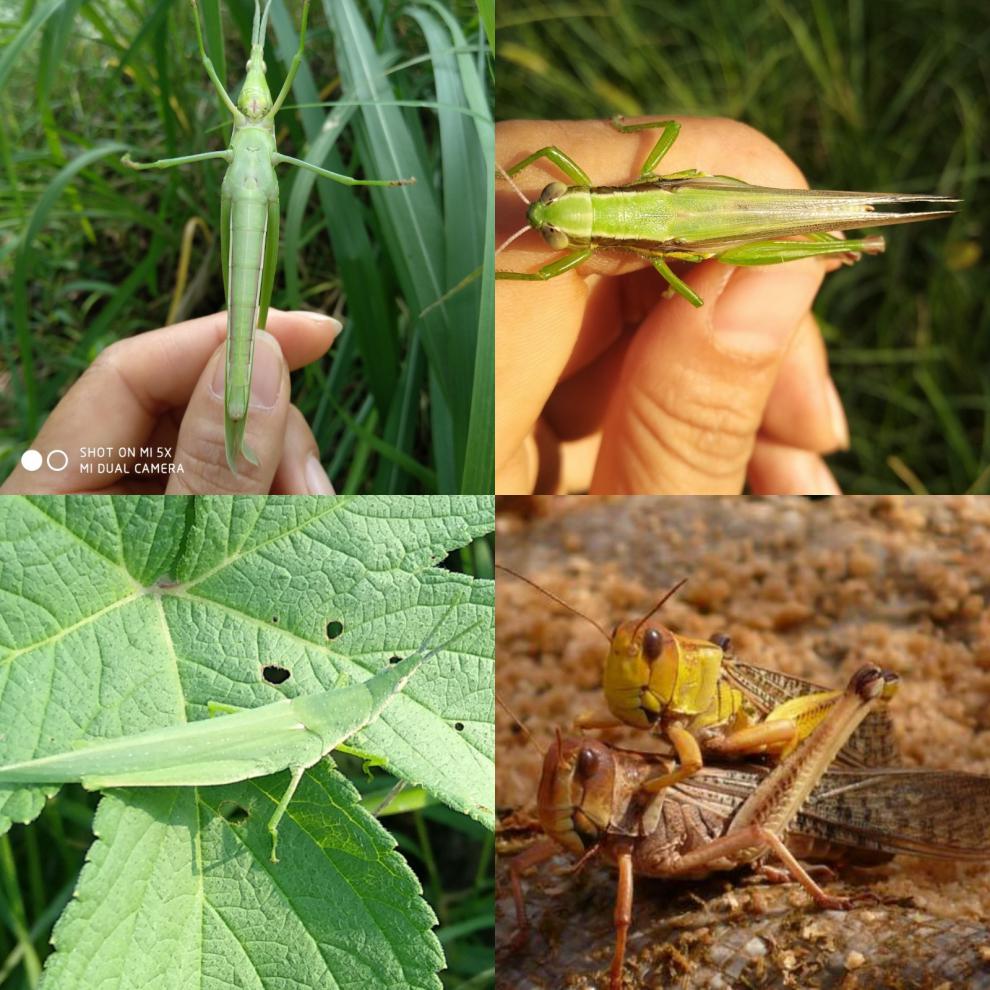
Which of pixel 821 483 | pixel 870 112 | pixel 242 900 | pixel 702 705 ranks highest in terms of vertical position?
pixel 870 112

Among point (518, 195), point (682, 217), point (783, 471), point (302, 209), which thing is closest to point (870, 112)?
point (783, 471)

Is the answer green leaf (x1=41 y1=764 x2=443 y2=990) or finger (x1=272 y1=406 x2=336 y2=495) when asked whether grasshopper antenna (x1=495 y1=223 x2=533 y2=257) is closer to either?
finger (x1=272 y1=406 x2=336 y2=495)

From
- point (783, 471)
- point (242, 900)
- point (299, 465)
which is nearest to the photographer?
point (242, 900)

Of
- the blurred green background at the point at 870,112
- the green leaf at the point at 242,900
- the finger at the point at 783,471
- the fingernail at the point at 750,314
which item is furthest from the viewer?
the blurred green background at the point at 870,112

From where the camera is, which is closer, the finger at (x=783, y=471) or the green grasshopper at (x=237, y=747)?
the green grasshopper at (x=237, y=747)

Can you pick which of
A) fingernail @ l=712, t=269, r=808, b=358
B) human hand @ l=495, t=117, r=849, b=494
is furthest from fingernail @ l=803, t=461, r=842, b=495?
fingernail @ l=712, t=269, r=808, b=358

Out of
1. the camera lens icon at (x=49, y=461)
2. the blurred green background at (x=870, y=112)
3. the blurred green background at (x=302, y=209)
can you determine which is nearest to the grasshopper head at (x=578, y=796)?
the blurred green background at (x=302, y=209)

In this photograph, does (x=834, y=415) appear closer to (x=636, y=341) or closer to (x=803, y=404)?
(x=803, y=404)

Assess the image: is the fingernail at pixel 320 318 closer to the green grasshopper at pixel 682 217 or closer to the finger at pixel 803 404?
the green grasshopper at pixel 682 217
